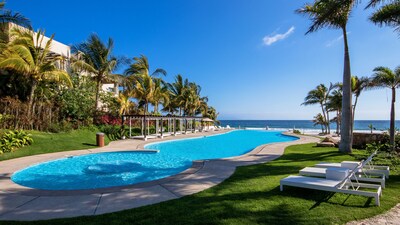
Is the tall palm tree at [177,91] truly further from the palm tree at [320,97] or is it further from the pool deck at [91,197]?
the pool deck at [91,197]

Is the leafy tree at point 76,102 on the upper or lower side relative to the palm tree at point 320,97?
lower

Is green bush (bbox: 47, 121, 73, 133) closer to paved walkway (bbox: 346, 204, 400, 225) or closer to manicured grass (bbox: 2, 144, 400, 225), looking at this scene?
manicured grass (bbox: 2, 144, 400, 225)

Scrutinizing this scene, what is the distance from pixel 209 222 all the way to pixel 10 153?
35.3 ft

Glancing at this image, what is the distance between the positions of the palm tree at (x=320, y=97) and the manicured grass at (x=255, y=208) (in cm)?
2381

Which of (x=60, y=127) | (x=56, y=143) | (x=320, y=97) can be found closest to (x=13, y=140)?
(x=56, y=143)

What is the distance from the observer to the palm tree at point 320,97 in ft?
90.0

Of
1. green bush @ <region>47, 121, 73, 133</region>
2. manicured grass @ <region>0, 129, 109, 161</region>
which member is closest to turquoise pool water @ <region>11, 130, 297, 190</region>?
manicured grass @ <region>0, 129, 109, 161</region>

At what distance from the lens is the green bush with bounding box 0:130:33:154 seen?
10.6 m

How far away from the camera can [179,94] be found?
32281 mm

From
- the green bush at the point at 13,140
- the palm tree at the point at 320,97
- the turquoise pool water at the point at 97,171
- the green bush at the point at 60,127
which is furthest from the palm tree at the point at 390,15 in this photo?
the palm tree at the point at 320,97

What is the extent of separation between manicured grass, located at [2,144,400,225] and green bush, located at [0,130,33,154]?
9084mm

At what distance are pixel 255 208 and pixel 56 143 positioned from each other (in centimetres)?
1232

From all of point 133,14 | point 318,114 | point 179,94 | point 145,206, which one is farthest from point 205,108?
point 145,206

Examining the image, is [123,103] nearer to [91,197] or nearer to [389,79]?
[91,197]
